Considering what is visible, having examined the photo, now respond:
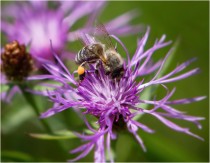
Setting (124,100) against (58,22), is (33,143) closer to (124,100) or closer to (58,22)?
(58,22)

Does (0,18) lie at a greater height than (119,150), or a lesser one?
greater

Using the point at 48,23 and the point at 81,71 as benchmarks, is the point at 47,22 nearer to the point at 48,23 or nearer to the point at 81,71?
the point at 48,23

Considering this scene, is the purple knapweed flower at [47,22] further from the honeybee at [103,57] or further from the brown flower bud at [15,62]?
the honeybee at [103,57]

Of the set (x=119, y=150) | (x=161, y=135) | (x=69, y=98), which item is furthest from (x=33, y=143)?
(x=69, y=98)

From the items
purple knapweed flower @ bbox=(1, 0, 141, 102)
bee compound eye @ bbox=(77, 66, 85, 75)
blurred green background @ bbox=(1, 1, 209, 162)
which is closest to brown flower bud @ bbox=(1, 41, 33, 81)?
blurred green background @ bbox=(1, 1, 209, 162)

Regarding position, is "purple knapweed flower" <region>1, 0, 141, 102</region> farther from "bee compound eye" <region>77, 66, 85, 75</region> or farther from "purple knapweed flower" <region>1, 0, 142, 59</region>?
"bee compound eye" <region>77, 66, 85, 75</region>

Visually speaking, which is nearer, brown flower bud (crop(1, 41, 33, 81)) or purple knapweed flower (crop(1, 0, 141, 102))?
brown flower bud (crop(1, 41, 33, 81))

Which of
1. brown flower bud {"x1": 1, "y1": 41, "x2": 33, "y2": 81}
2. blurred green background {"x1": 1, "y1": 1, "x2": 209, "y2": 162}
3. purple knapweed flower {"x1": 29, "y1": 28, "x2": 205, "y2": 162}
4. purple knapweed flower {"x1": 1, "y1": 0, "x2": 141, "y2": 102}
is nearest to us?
purple knapweed flower {"x1": 29, "y1": 28, "x2": 205, "y2": 162}
